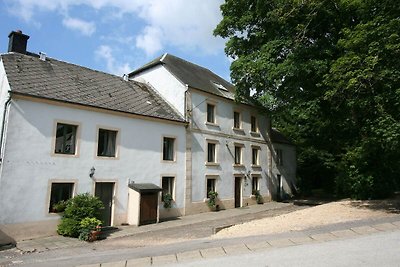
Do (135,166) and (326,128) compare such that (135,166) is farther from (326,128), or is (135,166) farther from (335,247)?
(326,128)

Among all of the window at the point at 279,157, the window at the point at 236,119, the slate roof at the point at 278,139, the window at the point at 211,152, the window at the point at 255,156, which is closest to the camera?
the window at the point at 211,152

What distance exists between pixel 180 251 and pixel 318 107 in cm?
1335

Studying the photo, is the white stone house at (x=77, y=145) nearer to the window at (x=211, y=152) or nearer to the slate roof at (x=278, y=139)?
the window at (x=211, y=152)

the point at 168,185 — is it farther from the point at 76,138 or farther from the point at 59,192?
the point at 59,192

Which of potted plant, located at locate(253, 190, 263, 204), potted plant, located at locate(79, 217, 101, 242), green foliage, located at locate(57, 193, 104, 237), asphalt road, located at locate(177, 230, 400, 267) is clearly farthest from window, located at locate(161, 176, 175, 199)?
asphalt road, located at locate(177, 230, 400, 267)

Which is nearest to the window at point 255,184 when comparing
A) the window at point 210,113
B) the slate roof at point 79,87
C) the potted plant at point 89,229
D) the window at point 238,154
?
the window at point 238,154

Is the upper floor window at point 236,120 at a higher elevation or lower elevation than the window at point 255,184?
higher

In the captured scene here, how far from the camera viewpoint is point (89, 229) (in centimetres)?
1432

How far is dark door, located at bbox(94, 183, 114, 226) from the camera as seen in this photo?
17.1 meters

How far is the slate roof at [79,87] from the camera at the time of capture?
52.2ft

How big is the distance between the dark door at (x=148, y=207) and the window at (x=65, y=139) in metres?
4.43

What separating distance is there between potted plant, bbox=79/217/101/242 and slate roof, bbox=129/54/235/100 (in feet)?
37.2

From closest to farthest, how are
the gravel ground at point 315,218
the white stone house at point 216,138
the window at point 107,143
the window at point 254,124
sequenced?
the gravel ground at point 315,218 → the window at point 107,143 → the white stone house at point 216,138 → the window at point 254,124

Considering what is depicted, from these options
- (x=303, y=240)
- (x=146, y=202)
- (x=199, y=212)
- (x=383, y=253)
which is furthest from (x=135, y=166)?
(x=383, y=253)
